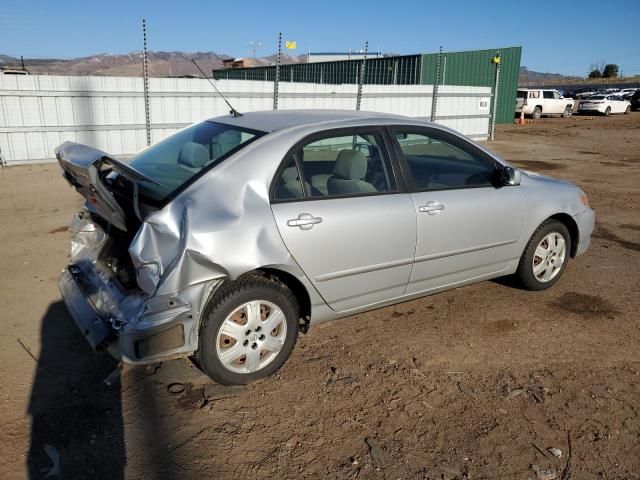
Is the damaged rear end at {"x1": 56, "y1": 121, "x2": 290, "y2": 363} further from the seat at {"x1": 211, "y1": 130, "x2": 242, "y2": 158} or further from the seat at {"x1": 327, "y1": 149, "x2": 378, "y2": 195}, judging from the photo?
the seat at {"x1": 327, "y1": 149, "x2": 378, "y2": 195}

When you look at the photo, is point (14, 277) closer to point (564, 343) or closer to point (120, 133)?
point (564, 343)

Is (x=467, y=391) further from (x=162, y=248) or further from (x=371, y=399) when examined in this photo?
(x=162, y=248)

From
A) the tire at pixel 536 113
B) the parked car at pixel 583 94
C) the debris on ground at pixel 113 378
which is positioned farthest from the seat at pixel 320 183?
the parked car at pixel 583 94

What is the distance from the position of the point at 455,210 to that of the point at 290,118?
4.45 feet

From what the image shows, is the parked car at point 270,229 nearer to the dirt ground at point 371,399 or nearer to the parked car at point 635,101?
the dirt ground at point 371,399

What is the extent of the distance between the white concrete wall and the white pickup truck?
17946mm

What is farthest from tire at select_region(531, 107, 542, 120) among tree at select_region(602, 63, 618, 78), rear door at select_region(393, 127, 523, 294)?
tree at select_region(602, 63, 618, 78)

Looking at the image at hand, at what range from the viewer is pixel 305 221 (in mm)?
3336

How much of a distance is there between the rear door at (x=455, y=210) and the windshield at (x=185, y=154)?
1194mm

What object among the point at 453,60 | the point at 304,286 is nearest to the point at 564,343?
the point at 304,286

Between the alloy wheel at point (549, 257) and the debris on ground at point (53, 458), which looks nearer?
the debris on ground at point (53, 458)

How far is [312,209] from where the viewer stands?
3396mm

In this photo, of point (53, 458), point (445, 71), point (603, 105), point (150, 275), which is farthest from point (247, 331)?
point (603, 105)

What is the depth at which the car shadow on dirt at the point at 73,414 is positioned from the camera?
2.67 metres
